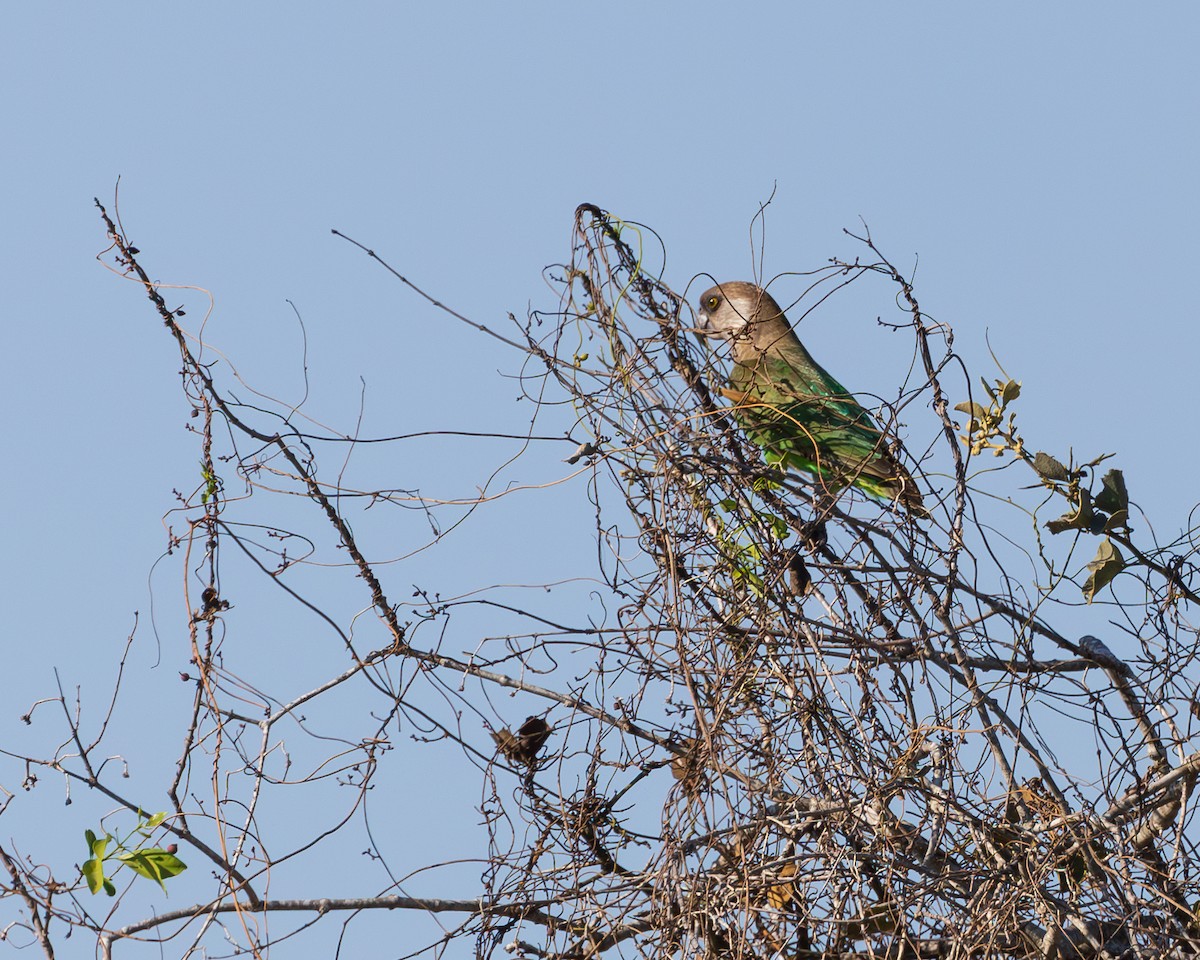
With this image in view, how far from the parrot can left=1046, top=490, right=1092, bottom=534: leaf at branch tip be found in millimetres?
373

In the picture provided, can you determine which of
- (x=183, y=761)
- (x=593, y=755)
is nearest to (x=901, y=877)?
(x=593, y=755)

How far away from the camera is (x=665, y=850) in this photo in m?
3.73

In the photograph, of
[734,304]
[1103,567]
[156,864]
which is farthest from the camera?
[734,304]

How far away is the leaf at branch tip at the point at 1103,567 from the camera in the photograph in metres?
4.09

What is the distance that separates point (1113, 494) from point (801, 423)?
2.97 feet

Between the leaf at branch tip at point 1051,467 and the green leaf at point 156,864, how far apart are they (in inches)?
94.9

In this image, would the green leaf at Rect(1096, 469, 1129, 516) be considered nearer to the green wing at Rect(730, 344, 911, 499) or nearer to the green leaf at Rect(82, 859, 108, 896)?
the green wing at Rect(730, 344, 911, 499)

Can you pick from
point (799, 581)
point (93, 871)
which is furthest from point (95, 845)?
point (799, 581)

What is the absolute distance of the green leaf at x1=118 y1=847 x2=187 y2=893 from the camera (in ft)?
12.2

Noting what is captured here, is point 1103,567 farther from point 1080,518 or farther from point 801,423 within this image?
point 801,423

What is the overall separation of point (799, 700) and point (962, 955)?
0.70 metres

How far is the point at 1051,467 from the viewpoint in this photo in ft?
13.5

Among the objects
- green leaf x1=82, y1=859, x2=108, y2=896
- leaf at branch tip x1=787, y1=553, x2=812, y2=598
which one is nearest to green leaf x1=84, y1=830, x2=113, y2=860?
green leaf x1=82, y1=859, x2=108, y2=896

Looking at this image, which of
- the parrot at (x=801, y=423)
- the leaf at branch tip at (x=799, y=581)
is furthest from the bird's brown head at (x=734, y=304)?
the leaf at branch tip at (x=799, y=581)
